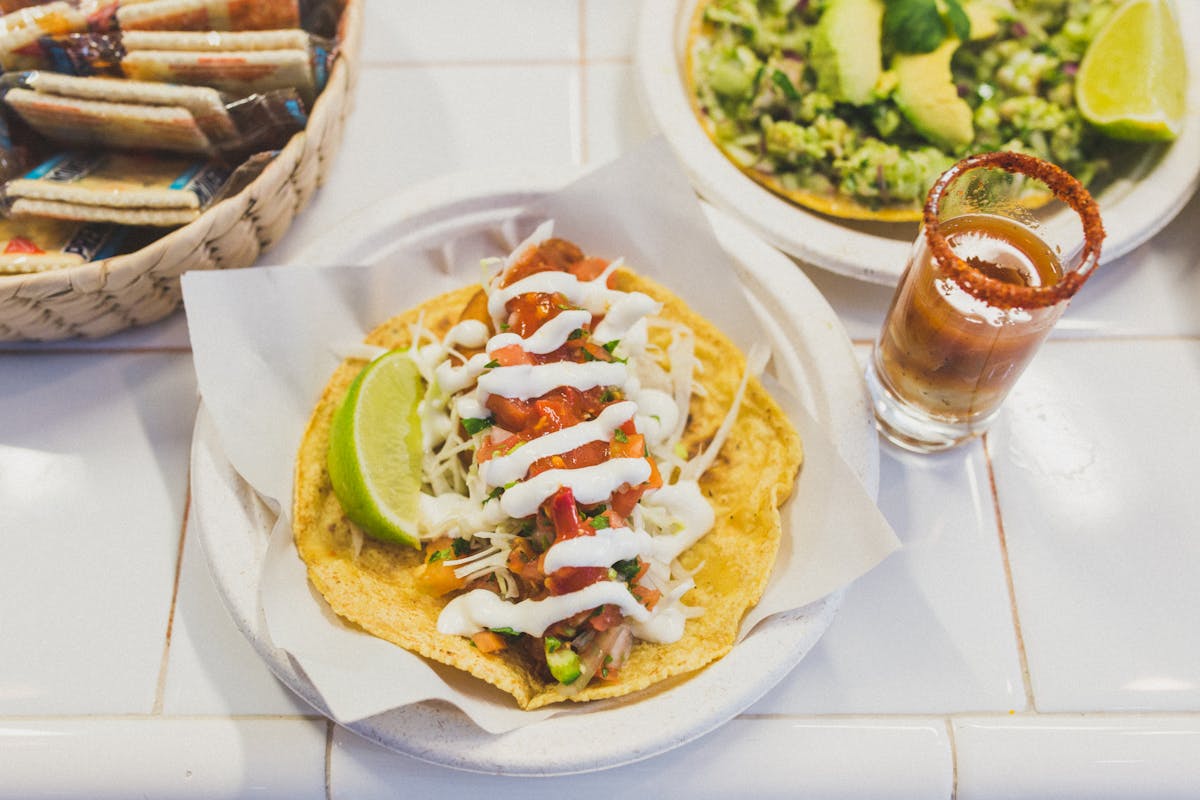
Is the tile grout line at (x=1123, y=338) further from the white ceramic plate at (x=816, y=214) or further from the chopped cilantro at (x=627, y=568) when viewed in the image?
the chopped cilantro at (x=627, y=568)

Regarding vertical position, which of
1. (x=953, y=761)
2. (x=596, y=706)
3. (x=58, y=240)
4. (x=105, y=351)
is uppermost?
(x=58, y=240)

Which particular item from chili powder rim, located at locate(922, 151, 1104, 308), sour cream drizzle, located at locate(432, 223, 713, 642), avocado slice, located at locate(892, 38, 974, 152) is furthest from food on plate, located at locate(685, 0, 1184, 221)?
sour cream drizzle, located at locate(432, 223, 713, 642)

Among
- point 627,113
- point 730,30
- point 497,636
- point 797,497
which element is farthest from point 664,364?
point 730,30

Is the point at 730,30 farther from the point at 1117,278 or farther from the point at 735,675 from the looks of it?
the point at 735,675

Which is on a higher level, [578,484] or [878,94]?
[878,94]

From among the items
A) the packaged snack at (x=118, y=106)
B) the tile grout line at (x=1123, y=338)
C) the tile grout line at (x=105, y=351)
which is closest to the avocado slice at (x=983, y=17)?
the tile grout line at (x=1123, y=338)

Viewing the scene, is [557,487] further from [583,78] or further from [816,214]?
[583,78]

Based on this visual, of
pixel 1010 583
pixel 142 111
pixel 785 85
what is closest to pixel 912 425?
pixel 1010 583
